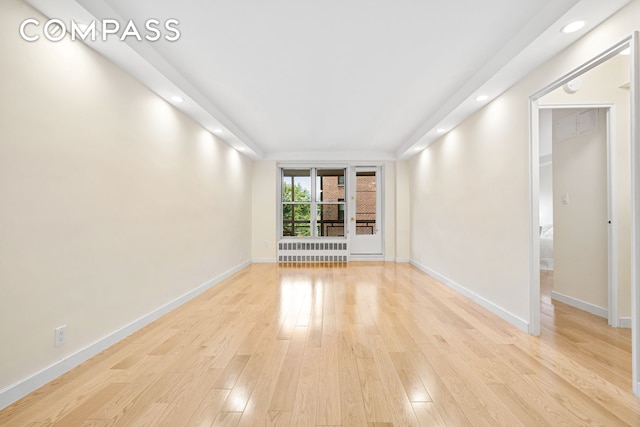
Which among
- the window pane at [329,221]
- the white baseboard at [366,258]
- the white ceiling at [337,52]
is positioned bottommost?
the white baseboard at [366,258]

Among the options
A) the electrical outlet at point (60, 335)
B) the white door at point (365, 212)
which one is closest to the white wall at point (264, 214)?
the white door at point (365, 212)

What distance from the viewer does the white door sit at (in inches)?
288

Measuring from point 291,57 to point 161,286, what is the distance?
8.86 ft

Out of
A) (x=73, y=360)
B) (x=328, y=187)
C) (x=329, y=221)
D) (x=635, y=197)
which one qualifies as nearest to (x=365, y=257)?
(x=329, y=221)

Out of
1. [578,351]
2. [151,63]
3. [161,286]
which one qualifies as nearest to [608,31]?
[578,351]

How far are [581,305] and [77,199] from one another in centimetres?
503

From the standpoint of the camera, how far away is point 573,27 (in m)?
2.09

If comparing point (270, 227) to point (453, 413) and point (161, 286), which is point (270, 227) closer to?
point (161, 286)

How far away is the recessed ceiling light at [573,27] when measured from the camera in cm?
205

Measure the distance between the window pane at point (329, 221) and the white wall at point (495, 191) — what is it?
2580 millimetres

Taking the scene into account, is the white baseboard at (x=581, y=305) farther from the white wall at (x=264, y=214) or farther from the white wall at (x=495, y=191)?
the white wall at (x=264, y=214)

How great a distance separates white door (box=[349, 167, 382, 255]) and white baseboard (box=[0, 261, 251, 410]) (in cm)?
453

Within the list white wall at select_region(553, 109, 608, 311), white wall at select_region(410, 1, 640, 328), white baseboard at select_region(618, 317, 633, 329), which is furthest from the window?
white baseboard at select_region(618, 317, 633, 329)

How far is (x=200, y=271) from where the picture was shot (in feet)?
14.0
